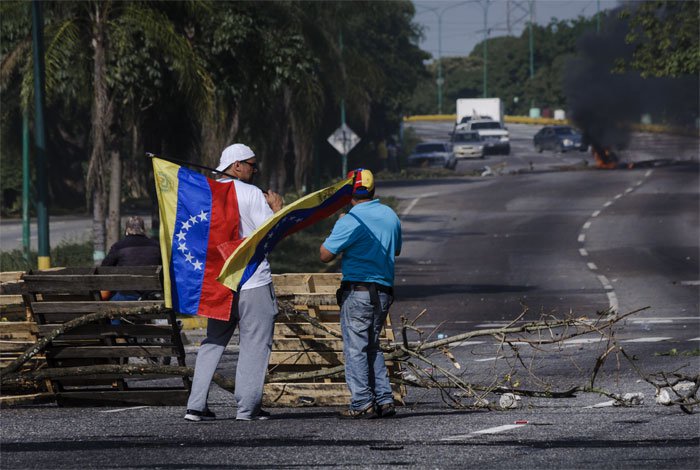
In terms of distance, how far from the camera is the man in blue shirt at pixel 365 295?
9.29 m

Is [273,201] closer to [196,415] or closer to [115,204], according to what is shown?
[196,415]

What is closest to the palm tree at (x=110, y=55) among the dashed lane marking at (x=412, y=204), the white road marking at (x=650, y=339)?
the white road marking at (x=650, y=339)

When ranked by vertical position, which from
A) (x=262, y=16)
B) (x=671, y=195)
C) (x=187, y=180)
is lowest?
(x=671, y=195)

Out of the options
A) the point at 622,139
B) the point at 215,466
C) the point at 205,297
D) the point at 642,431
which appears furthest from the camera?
the point at 622,139

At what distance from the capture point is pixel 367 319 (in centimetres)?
934

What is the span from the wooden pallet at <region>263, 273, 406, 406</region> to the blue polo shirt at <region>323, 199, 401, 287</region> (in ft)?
2.80

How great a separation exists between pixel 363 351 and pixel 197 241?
139 centimetres

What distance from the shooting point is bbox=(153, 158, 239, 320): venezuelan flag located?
9.15 m

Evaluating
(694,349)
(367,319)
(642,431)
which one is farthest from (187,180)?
(694,349)

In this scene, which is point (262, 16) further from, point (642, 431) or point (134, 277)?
point (642, 431)

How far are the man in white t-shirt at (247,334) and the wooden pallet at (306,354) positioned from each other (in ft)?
2.44

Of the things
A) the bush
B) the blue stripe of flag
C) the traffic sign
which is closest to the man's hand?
the blue stripe of flag

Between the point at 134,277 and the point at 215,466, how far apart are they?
272cm

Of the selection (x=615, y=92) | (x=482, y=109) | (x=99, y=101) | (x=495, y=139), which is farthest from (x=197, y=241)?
(x=482, y=109)
